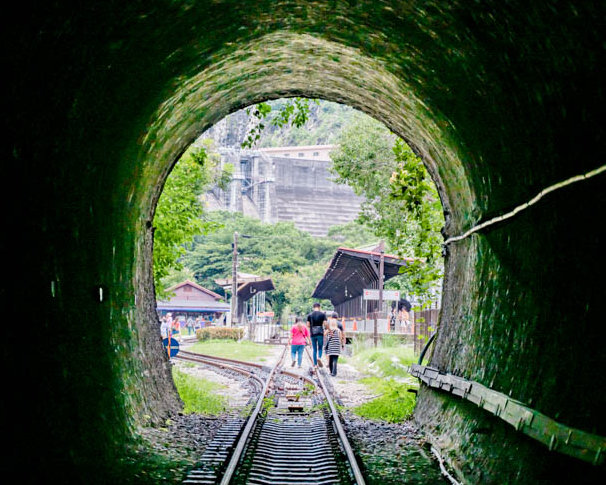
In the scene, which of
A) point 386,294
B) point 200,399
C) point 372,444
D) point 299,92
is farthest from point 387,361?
point 372,444

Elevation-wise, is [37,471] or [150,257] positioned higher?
[150,257]

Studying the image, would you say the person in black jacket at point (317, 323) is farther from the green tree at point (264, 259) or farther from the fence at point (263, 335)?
the green tree at point (264, 259)

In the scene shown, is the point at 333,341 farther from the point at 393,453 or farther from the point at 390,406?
the point at 393,453

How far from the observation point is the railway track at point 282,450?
5.78 meters

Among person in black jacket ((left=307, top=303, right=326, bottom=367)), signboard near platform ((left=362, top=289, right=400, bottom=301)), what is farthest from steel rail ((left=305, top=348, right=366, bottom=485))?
signboard near platform ((left=362, top=289, right=400, bottom=301))

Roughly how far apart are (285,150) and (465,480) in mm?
124409

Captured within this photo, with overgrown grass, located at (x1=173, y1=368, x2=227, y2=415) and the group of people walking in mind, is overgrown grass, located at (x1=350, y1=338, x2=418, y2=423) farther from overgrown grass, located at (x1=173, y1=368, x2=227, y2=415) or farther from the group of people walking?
overgrown grass, located at (x1=173, y1=368, x2=227, y2=415)

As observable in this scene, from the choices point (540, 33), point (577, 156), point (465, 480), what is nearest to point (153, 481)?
point (465, 480)

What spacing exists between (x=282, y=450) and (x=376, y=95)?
4.40m

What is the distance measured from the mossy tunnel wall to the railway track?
934 mm

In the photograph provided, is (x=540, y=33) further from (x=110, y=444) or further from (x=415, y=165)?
(x=415, y=165)

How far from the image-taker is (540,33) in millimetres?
3740

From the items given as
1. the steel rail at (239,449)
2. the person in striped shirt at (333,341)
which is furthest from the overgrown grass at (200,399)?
the person in striped shirt at (333,341)

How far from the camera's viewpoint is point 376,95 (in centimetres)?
815
